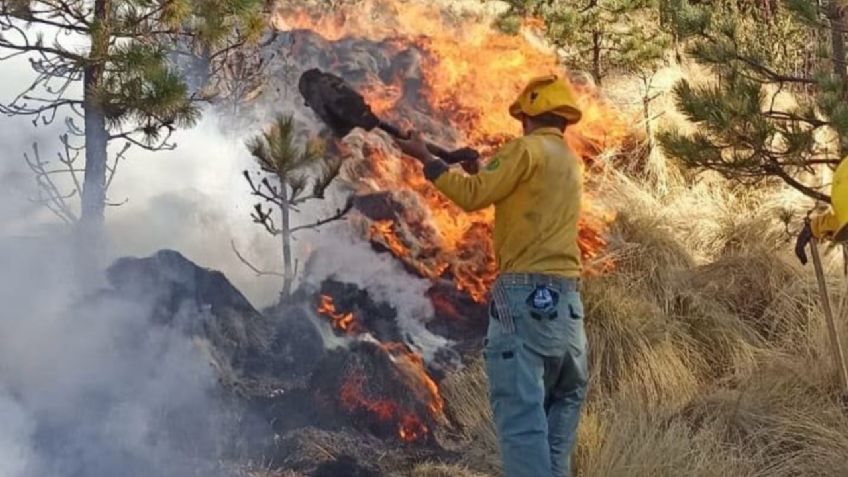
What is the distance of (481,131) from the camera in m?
8.35

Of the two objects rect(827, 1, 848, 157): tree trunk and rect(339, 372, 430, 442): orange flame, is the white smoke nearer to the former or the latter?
rect(339, 372, 430, 442): orange flame

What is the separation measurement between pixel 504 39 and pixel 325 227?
3523 millimetres

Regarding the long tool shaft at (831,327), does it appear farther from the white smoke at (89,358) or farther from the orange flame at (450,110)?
the white smoke at (89,358)

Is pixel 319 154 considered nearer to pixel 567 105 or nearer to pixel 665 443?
pixel 567 105

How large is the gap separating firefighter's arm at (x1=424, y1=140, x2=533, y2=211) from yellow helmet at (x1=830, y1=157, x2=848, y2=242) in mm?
1191

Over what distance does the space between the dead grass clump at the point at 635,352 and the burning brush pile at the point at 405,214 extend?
0.82 meters

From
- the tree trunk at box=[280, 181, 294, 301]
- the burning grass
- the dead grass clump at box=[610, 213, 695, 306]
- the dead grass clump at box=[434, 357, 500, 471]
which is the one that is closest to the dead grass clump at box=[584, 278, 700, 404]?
the burning grass

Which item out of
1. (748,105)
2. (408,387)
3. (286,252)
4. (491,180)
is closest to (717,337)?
(748,105)

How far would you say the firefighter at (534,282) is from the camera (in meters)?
3.41

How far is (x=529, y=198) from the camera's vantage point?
3.57m

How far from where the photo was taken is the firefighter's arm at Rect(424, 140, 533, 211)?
3.44 metres

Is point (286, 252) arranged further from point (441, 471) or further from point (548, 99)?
point (548, 99)

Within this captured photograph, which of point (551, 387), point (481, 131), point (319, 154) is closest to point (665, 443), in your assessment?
point (551, 387)

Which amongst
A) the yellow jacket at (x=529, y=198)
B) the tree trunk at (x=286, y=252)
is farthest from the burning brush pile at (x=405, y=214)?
the yellow jacket at (x=529, y=198)
